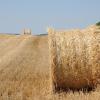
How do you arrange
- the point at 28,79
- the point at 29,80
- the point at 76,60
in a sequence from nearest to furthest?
the point at 76,60
the point at 29,80
the point at 28,79

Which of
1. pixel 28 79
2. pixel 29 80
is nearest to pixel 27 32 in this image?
pixel 28 79

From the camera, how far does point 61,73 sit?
8.72 meters

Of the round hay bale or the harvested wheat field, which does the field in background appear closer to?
the harvested wheat field

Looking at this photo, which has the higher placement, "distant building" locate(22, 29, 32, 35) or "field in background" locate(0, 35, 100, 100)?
"distant building" locate(22, 29, 32, 35)

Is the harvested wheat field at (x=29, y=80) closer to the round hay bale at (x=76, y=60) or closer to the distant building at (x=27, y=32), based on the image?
the round hay bale at (x=76, y=60)

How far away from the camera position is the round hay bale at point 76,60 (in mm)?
8656

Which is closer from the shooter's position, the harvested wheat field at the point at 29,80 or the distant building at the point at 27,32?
the harvested wheat field at the point at 29,80

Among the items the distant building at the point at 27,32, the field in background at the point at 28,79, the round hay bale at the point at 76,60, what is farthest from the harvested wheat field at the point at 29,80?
the distant building at the point at 27,32

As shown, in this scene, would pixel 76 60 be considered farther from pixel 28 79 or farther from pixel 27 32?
pixel 27 32

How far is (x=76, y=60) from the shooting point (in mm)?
8688

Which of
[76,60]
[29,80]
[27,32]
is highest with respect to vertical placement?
[27,32]

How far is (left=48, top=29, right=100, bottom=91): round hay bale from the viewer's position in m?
8.66

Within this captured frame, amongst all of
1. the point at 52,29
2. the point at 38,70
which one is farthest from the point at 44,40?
the point at 52,29

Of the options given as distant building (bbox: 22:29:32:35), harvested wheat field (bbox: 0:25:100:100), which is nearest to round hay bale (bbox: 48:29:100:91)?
harvested wheat field (bbox: 0:25:100:100)
